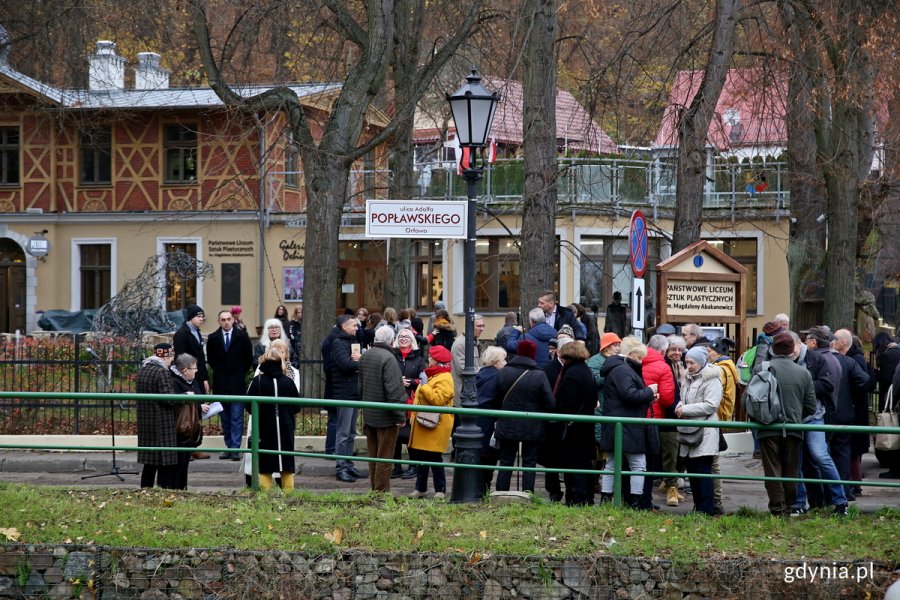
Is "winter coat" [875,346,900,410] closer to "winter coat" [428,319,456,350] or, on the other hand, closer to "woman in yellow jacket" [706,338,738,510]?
"woman in yellow jacket" [706,338,738,510]

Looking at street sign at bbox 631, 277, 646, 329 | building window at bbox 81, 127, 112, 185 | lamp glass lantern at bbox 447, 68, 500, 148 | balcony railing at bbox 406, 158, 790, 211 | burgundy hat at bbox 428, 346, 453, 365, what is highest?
building window at bbox 81, 127, 112, 185

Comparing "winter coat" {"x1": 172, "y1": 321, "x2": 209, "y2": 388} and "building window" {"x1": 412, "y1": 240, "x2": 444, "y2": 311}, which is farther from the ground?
"building window" {"x1": 412, "y1": 240, "x2": 444, "y2": 311}

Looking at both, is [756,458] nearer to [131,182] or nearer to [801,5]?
[801,5]

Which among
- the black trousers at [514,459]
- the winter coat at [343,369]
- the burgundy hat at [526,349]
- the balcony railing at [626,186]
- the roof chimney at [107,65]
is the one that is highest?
the roof chimney at [107,65]

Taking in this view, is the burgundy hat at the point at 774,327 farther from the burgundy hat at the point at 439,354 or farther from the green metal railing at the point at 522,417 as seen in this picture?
the burgundy hat at the point at 439,354

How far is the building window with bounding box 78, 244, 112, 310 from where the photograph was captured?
3688 centimetres

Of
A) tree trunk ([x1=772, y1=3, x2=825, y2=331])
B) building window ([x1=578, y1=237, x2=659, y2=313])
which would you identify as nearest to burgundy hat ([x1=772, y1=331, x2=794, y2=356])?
tree trunk ([x1=772, y1=3, x2=825, y2=331])

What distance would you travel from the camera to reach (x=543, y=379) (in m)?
11.6

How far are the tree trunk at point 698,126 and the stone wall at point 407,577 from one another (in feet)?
29.5

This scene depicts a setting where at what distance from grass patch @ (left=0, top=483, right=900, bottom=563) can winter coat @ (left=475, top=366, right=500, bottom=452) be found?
5.30 ft

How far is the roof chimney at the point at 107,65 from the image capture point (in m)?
27.9

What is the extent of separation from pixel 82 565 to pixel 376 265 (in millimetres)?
27826

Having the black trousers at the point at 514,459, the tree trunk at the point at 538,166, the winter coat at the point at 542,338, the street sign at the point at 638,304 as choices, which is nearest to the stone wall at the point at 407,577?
the black trousers at the point at 514,459

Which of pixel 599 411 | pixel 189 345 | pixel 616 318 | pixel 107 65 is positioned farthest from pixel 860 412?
pixel 107 65
